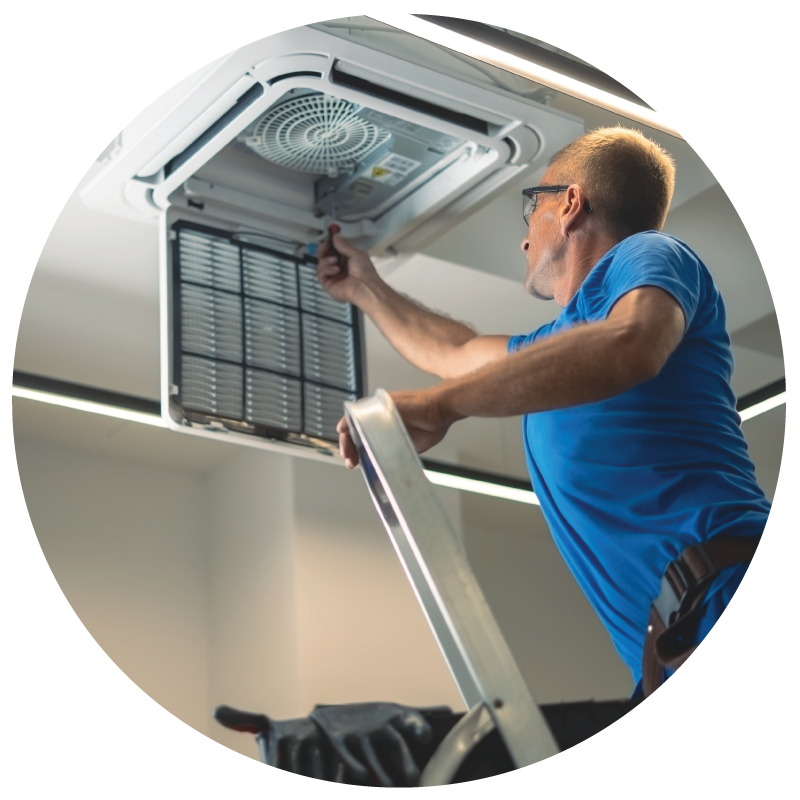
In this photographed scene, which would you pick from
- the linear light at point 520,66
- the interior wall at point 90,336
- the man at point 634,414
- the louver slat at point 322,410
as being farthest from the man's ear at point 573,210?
the interior wall at point 90,336

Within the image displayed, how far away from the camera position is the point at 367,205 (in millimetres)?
1921

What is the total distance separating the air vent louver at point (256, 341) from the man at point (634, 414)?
0.39m

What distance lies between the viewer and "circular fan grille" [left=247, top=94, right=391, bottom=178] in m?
1.66

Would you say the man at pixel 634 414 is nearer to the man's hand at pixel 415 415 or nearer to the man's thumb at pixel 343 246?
the man's hand at pixel 415 415

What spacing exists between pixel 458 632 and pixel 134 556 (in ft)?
11.1

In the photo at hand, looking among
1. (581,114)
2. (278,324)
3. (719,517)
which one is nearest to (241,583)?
(278,324)

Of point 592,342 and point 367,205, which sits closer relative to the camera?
point 592,342

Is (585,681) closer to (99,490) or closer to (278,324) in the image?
(99,490)

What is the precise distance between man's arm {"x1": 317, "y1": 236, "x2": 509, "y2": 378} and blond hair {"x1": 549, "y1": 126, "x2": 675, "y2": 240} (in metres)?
0.33

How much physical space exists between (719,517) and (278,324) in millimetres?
800

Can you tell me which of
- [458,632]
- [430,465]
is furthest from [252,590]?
[458,632]

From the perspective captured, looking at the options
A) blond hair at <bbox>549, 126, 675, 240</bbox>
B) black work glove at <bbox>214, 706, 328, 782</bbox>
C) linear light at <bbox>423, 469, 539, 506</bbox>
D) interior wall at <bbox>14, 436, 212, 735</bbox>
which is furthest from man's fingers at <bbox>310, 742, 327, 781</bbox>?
interior wall at <bbox>14, 436, 212, 735</bbox>

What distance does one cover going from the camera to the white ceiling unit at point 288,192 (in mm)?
1573

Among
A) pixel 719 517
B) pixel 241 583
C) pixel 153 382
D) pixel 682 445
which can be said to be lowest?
pixel 719 517
